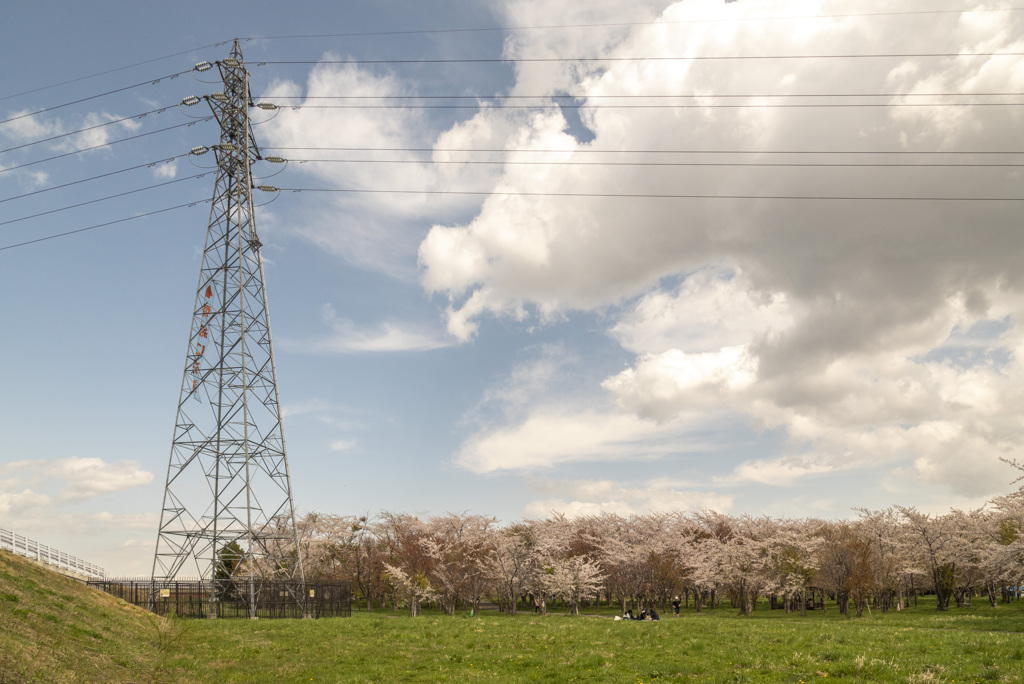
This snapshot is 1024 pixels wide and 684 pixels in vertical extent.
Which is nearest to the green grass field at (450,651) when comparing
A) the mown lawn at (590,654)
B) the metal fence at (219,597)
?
the mown lawn at (590,654)

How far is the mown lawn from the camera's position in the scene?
17.8 m

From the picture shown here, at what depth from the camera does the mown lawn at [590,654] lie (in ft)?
58.4

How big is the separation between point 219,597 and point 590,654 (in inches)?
1326

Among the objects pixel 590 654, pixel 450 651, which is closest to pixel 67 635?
pixel 450 651

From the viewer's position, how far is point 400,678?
19.4 m

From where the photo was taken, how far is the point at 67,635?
1978 cm

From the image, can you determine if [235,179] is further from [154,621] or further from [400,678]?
[400,678]

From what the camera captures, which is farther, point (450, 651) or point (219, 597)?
point (219, 597)

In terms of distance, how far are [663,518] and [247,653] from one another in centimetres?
5736

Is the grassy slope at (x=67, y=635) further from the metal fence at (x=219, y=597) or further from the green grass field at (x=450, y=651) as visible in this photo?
the metal fence at (x=219, y=597)

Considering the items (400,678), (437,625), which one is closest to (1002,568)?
(437,625)

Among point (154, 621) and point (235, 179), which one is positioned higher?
point (235, 179)

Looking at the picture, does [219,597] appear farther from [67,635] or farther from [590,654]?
[590,654]

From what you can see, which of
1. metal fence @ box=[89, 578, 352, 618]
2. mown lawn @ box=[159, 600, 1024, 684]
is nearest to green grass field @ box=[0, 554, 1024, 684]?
mown lawn @ box=[159, 600, 1024, 684]
